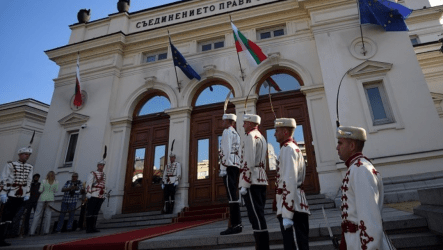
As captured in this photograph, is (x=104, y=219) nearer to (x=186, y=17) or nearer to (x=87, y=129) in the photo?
(x=87, y=129)

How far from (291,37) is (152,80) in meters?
6.02

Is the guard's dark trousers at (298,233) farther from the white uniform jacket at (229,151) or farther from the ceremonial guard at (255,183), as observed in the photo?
the white uniform jacket at (229,151)

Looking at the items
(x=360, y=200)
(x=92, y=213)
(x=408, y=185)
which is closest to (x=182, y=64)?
(x=92, y=213)

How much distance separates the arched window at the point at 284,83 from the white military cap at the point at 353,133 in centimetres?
788

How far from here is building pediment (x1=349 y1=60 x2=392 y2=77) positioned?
328 inches

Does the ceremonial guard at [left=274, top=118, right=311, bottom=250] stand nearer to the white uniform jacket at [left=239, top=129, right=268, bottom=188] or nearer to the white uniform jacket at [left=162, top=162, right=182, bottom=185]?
the white uniform jacket at [left=239, top=129, right=268, bottom=188]

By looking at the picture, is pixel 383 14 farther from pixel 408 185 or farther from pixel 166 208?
pixel 166 208

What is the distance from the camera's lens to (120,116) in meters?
10.9

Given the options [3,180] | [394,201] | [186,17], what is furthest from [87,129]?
[394,201]

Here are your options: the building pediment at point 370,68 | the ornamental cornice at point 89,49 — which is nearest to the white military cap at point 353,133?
the building pediment at point 370,68

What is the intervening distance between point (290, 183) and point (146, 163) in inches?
338

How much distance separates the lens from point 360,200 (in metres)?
1.70

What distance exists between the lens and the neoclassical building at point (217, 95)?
792cm

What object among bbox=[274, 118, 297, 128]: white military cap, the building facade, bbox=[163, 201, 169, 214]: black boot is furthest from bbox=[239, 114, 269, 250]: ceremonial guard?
the building facade
